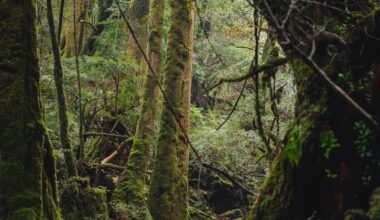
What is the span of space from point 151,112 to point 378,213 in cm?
923

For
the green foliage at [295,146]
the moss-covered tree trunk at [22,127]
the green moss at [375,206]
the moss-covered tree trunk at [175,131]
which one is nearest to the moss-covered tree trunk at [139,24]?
the moss-covered tree trunk at [175,131]

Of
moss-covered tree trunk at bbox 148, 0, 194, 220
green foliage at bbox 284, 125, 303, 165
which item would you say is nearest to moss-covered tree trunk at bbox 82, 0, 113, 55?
moss-covered tree trunk at bbox 148, 0, 194, 220

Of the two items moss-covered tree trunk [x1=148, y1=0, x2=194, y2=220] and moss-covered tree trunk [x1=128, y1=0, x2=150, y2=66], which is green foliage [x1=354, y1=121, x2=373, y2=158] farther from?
moss-covered tree trunk [x1=128, y1=0, x2=150, y2=66]

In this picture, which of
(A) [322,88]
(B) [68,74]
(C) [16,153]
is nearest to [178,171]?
(B) [68,74]

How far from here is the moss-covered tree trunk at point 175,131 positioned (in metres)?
11.0

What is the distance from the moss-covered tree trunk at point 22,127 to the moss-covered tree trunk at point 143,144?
15.6ft

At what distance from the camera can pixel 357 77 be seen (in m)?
3.69

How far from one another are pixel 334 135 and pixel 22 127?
368 centimetres

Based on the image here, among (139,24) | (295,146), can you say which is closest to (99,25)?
(139,24)

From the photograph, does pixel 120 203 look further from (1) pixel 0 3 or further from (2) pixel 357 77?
(2) pixel 357 77

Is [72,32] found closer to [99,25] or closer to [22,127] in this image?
[99,25]

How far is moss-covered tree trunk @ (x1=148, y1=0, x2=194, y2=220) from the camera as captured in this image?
36.0 feet

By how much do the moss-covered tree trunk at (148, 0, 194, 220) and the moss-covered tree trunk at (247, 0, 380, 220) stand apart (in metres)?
7.00

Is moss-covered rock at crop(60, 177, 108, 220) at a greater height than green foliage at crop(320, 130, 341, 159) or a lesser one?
lesser
